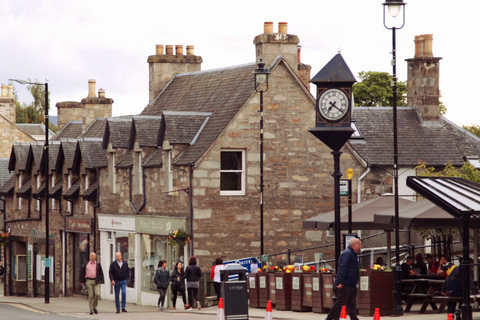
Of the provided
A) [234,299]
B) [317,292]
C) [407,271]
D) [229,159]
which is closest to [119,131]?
[229,159]

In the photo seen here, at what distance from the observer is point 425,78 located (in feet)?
119

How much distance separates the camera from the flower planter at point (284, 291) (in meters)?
24.3

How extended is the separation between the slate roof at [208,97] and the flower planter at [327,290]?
8.44m

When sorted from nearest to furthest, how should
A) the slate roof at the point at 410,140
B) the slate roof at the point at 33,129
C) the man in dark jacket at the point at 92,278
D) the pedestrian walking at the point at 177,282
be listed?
the man in dark jacket at the point at 92,278, the pedestrian walking at the point at 177,282, the slate roof at the point at 410,140, the slate roof at the point at 33,129

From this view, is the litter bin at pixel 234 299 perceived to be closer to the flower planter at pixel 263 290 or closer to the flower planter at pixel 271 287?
the flower planter at pixel 271 287

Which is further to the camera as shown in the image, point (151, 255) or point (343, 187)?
point (151, 255)

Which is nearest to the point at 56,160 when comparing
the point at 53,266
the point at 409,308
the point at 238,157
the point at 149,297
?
the point at 53,266

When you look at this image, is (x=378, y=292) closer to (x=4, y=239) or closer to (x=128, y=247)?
(x=128, y=247)

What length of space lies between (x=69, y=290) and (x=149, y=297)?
9.25 metres

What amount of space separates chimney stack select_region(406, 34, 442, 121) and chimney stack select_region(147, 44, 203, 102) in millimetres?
8793

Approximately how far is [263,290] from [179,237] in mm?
5476

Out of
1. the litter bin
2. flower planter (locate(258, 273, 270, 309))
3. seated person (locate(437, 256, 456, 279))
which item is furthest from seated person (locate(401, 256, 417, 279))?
the litter bin

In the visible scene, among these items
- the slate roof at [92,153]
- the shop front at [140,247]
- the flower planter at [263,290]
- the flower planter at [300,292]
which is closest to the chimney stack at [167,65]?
the slate roof at [92,153]

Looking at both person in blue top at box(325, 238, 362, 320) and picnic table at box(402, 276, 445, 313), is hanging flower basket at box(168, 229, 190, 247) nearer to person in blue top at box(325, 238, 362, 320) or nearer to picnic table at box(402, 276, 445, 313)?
picnic table at box(402, 276, 445, 313)
